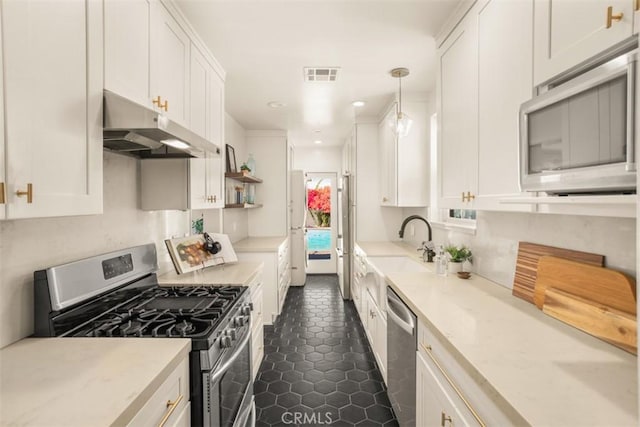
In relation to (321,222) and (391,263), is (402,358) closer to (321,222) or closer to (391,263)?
(391,263)

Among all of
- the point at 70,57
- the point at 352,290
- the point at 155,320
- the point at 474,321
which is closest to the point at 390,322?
the point at 474,321

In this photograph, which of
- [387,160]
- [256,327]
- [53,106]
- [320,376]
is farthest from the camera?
[387,160]

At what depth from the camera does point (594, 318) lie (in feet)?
3.77

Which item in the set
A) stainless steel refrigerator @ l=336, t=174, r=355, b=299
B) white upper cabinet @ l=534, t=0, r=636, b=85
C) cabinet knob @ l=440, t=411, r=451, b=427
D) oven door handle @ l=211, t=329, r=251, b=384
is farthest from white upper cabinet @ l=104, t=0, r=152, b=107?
stainless steel refrigerator @ l=336, t=174, r=355, b=299

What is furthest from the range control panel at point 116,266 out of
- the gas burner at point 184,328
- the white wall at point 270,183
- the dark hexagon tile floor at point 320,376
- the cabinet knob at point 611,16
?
the white wall at point 270,183

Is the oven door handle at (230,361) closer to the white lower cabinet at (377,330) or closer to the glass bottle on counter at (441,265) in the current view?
the white lower cabinet at (377,330)

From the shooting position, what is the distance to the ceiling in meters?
1.84

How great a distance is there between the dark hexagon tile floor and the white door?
2.24 meters

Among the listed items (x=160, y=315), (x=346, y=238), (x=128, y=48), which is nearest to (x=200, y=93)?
(x=128, y=48)

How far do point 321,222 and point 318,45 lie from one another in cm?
434

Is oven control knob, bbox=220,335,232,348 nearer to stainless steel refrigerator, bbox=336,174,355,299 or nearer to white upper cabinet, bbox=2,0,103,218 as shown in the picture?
white upper cabinet, bbox=2,0,103,218

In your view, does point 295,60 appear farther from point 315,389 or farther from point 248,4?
point 315,389

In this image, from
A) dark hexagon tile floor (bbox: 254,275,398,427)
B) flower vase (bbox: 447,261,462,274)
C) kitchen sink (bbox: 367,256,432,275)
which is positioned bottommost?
dark hexagon tile floor (bbox: 254,275,398,427)

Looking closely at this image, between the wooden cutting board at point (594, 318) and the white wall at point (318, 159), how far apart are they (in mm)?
5147
